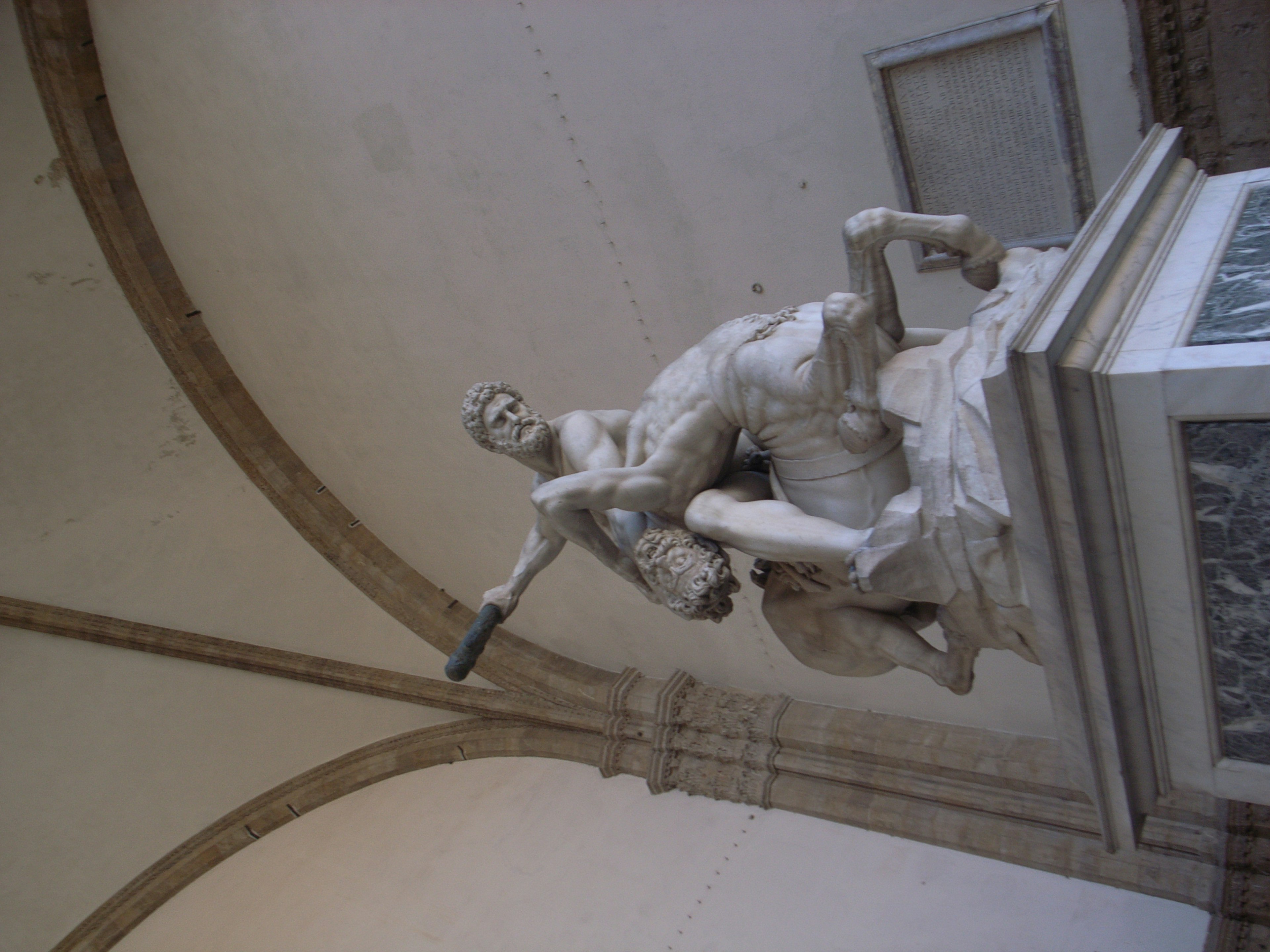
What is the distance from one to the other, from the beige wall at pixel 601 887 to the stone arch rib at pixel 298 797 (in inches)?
3.5


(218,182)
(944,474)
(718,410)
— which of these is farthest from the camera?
(218,182)

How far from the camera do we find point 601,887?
18.0ft

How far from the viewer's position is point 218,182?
636 centimetres

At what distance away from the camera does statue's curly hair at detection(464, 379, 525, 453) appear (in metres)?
3.11

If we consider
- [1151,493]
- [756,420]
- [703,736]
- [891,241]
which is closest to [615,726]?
[703,736]

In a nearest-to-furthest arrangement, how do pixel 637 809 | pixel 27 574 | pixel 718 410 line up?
pixel 718 410
pixel 637 809
pixel 27 574

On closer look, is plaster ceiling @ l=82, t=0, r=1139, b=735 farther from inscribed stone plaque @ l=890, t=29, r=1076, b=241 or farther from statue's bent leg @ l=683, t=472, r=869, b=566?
statue's bent leg @ l=683, t=472, r=869, b=566

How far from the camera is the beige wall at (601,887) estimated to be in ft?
14.3

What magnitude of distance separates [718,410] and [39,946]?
6.52 meters

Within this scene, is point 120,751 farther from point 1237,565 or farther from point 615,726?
point 1237,565

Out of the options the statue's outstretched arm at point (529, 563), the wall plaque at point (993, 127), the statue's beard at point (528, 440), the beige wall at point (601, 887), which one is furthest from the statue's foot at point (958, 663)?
the beige wall at point (601, 887)

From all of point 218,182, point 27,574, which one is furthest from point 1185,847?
point 27,574

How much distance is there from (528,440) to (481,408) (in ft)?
0.56

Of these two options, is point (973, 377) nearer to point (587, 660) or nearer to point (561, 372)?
point (561, 372)
